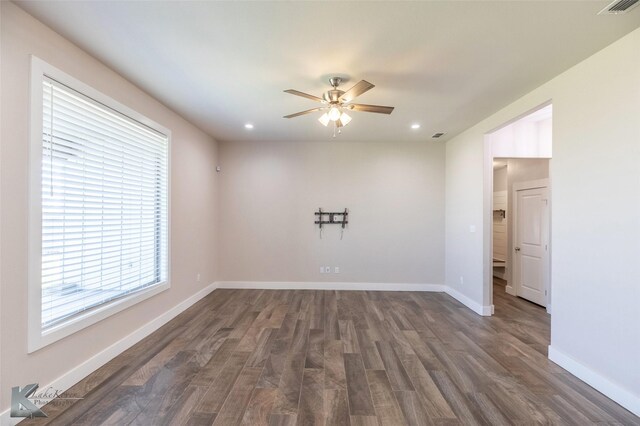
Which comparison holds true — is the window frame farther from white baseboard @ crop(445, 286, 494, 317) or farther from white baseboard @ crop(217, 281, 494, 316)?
white baseboard @ crop(445, 286, 494, 317)

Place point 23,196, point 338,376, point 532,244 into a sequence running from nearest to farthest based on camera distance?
point 23,196
point 338,376
point 532,244

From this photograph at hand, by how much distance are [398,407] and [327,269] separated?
3.42 meters

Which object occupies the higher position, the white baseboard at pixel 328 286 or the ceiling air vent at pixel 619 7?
the ceiling air vent at pixel 619 7

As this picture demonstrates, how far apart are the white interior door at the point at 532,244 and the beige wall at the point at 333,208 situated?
1.35 metres

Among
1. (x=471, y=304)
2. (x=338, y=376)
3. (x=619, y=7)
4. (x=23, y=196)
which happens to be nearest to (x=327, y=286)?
(x=471, y=304)

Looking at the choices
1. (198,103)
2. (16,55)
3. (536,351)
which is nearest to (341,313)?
(536,351)

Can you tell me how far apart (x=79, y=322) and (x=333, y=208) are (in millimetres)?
4017

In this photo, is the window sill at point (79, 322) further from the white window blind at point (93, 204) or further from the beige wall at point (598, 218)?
the beige wall at point (598, 218)

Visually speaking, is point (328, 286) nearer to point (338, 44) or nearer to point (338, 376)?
point (338, 376)

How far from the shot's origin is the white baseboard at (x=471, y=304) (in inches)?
164

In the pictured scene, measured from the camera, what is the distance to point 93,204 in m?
2.60

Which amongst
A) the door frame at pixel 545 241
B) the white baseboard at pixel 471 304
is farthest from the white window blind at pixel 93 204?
the door frame at pixel 545 241

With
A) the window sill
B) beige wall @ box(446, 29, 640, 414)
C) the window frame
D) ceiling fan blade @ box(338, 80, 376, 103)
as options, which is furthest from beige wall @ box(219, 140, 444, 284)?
the window frame

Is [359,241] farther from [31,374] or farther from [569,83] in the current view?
[31,374]
